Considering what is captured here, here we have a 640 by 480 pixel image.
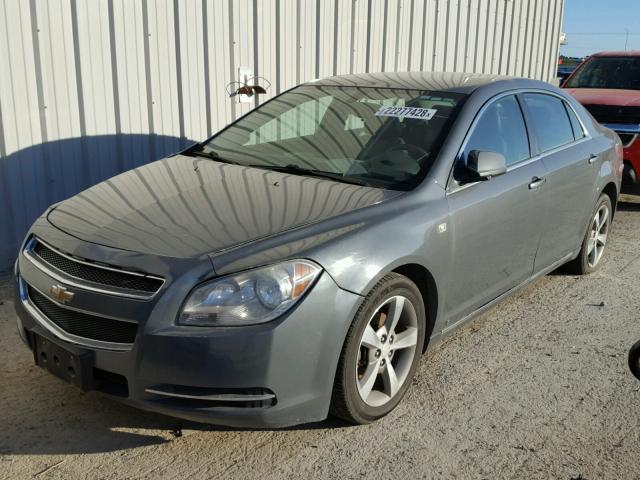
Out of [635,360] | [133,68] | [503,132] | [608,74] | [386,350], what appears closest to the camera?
[635,360]

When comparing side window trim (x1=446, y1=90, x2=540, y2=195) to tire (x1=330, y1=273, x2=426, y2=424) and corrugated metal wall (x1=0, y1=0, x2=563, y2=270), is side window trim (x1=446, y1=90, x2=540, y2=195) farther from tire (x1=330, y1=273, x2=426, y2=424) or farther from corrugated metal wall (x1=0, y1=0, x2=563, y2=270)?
corrugated metal wall (x1=0, y1=0, x2=563, y2=270)

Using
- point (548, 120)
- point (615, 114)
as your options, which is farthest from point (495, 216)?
point (615, 114)

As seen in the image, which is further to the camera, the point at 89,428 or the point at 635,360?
the point at 89,428

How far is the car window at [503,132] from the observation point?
4.08 metres

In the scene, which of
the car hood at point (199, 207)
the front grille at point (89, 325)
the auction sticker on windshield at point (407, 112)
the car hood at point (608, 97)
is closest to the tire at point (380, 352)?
the car hood at point (199, 207)

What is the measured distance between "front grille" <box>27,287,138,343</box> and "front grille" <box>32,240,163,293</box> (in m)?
0.15

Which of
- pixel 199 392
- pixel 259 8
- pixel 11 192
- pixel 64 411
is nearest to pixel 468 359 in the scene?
pixel 199 392

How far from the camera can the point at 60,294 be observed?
304 centimetres

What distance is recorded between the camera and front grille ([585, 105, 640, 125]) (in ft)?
27.0

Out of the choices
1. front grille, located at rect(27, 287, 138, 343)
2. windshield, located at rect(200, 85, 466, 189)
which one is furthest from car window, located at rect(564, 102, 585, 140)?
front grille, located at rect(27, 287, 138, 343)

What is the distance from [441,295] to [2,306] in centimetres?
299

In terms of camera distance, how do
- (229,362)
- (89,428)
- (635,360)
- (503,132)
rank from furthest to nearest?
(503,132) < (89,428) < (229,362) < (635,360)

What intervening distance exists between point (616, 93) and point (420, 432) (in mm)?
7201

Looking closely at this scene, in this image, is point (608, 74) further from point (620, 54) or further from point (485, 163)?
point (485, 163)
